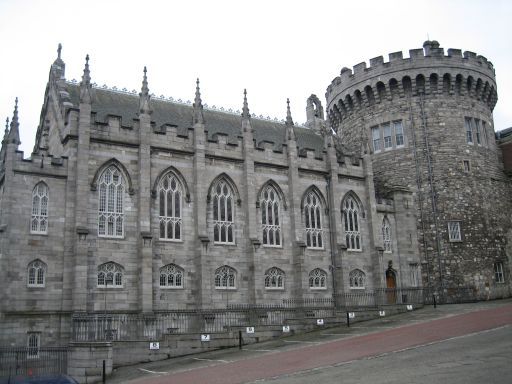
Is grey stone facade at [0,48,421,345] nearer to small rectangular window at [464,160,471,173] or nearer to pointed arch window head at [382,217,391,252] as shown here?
pointed arch window head at [382,217,391,252]

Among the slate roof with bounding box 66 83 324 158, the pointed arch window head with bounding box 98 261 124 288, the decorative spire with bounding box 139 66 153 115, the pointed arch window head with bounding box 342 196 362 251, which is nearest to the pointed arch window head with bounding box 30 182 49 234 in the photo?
the pointed arch window head with bounding box 98 261 124 288

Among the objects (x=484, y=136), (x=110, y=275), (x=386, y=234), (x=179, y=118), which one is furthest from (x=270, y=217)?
(x=484, y=136)

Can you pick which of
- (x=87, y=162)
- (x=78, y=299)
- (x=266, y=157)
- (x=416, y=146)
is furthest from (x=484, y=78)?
(x=78, y=299)

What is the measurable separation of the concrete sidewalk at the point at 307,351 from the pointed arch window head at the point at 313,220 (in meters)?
8.65

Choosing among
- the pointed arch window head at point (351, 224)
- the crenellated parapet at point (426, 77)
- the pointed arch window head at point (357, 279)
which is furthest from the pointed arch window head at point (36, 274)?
the crenellated parapet at point (426, 77)

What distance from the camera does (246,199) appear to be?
34312mm

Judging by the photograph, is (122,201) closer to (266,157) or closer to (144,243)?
(144,243)

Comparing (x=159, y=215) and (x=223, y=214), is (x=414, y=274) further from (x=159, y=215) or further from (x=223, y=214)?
(x=159, y=215)

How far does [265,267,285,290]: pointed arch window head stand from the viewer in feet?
112

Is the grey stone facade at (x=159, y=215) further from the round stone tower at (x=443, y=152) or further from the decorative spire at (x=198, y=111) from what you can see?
the round stone tower at (x=443, y=152)

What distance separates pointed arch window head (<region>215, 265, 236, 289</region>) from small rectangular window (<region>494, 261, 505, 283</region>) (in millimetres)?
19477

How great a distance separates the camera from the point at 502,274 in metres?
40.8

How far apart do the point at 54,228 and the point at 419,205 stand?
24.7 metres

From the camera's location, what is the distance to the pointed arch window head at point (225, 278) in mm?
32344
